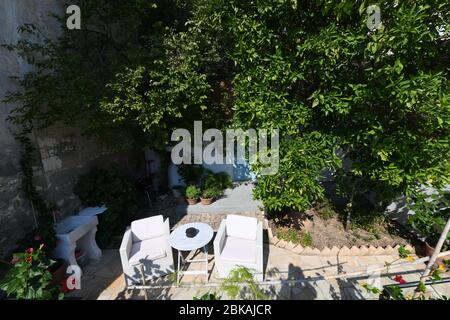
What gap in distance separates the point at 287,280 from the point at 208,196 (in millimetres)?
3859

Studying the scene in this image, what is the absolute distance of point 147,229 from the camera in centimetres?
500

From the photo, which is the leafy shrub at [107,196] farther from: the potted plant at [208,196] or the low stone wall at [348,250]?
the low stone wall at [348,250]

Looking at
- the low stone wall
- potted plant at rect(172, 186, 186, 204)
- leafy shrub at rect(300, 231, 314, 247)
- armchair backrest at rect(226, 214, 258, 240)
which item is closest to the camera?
armchair backrest at rect(226, 214, 258, 240)

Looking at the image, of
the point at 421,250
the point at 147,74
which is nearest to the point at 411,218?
the point at 421,250

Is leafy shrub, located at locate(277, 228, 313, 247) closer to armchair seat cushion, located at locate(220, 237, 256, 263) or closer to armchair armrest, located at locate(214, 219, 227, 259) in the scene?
armchair seat cushion, located at locate(220, 237, 256, 263)

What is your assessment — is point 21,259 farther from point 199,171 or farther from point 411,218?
point 411,218

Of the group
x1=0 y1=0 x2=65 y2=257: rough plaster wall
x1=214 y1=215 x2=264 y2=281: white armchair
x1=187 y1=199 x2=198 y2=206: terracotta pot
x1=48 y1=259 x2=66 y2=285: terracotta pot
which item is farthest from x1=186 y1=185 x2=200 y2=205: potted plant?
x1=0 y1=0 x2=65 y2=257: rough plaster wall

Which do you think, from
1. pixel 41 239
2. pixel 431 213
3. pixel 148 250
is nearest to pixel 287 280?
pixel 148 250

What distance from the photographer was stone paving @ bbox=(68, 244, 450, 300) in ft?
13.3

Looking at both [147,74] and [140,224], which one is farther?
[147,74]

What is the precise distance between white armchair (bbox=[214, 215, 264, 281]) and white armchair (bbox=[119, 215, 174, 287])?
1.00m

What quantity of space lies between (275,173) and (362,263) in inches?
101
